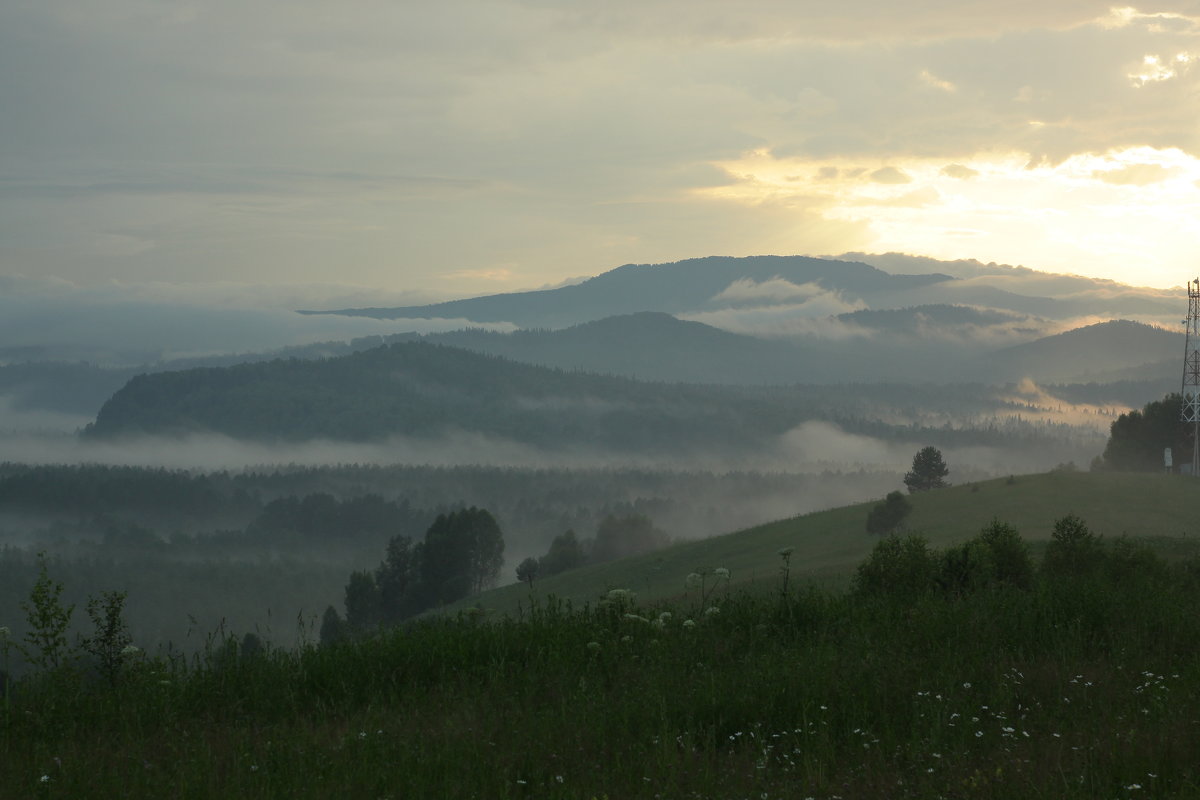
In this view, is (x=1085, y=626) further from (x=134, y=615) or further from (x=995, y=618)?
(x=134, y=615)

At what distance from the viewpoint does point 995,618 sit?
10.8 m

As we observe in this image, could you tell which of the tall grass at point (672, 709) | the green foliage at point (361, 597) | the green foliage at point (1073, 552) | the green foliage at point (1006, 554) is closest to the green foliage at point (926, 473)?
the green foliage at point (361, 597)

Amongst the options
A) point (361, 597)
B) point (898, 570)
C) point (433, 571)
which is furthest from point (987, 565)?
point (433, 571)

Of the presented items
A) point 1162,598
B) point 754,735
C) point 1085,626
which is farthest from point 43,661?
point 1162,598

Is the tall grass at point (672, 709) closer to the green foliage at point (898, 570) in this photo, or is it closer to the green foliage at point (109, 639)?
the green foliage at point (109, 639)

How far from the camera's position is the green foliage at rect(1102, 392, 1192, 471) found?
109 meters

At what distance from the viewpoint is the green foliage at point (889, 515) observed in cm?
9169

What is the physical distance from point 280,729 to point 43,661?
2.86 m

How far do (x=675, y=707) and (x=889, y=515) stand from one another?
290 ft

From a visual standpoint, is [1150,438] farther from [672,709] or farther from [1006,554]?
[672,709]

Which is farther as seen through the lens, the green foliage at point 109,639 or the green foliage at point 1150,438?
the green foliage at point 1150,438

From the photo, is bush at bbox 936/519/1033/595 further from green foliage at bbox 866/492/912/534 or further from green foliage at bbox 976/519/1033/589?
green foliage at bbox 866/492/912/534

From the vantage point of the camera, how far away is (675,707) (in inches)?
339

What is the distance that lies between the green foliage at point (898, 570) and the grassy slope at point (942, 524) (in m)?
51.5
